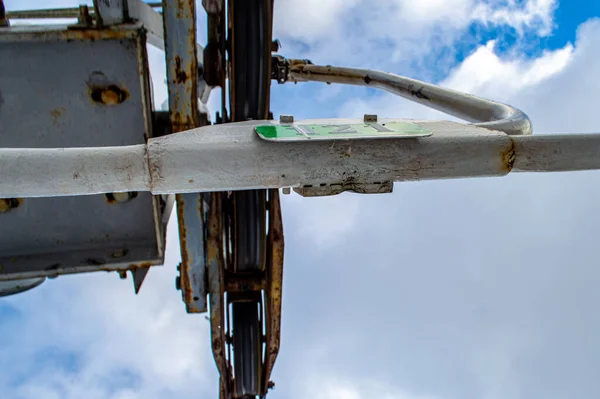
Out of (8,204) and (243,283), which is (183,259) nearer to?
(243,283)

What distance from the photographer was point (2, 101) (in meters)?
3.52

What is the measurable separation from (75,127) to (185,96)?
34.3 inches

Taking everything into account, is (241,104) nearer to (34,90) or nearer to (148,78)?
(148,78)

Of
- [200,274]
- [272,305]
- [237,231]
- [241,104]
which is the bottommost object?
[272,305]

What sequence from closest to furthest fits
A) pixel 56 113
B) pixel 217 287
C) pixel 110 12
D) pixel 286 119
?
1. pixel 286 119
2. pixel 110 12
3. pixel 56 113
4. pixel 217 287

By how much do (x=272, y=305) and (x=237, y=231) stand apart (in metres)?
0.78

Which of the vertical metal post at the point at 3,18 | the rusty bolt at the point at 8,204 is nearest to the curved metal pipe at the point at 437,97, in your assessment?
the vertical metal post at the point at 3,18

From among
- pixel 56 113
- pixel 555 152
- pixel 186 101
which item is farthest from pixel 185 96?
pixel 555 152

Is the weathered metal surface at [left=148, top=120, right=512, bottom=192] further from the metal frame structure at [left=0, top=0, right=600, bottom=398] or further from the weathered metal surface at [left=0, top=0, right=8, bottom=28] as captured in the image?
the weathered metal surface at [left=0, top=0, right=8, bottom=28]

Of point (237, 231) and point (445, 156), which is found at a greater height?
point (445, 156)

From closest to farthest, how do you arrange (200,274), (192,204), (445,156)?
(445,156)
(192,204)
(200,274)

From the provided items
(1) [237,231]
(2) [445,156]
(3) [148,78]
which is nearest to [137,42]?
(3) [148,78]

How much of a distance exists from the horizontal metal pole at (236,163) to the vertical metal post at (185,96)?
1.50 meters

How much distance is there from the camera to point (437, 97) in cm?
345
